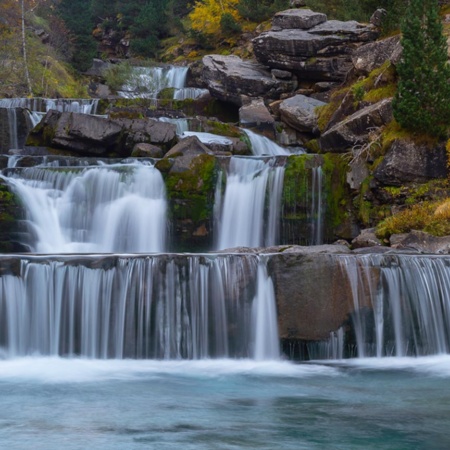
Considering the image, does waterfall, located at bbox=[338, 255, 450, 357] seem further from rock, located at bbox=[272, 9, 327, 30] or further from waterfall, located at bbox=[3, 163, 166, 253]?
rock, located at bbox=[272, 9, 327, 30]

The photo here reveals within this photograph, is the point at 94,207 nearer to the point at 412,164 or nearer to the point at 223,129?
the point at 223,129

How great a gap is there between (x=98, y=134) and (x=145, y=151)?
1.81m

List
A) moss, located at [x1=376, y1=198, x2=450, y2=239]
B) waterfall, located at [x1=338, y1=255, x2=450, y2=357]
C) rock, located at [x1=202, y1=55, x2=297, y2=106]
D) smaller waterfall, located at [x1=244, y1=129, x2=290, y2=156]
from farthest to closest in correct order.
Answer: rock, located at [x1=202, y1=55, x2=297, y2=106], smaller waterfall, located at [x1=244, y1=129, x2=290, y2=156], moss, located at [x1=376, y1=198, x2=450, y2=239], waterfall, located at [x1=338, y1=255, x2=450, y2=357]

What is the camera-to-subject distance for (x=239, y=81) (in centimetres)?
3077

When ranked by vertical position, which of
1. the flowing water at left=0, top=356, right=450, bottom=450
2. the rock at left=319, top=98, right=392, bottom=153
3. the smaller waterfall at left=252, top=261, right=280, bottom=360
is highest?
the rock at left=319, top=98, right=392, bottom=153

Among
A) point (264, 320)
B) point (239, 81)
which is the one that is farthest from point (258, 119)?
point (264, 320)

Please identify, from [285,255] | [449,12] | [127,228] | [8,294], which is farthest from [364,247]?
[449,12]

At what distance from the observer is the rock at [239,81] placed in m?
30.7

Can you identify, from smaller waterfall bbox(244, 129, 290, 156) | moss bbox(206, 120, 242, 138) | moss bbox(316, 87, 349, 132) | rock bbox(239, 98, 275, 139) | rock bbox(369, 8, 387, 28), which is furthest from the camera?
rock bbox(369, 8, 387, 28)

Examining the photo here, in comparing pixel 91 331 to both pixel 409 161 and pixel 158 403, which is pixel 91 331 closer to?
pixel 158 403

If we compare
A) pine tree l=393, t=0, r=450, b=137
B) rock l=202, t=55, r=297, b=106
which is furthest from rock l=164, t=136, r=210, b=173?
rock l=202, t=55, r=297, b=106

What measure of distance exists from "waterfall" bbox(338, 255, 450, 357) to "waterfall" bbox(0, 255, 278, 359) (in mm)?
1699

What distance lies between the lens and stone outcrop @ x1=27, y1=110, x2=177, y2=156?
2258 centimetres

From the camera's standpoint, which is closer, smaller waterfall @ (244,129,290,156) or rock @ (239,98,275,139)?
smaller waterfall @ (244,129,290,156)
